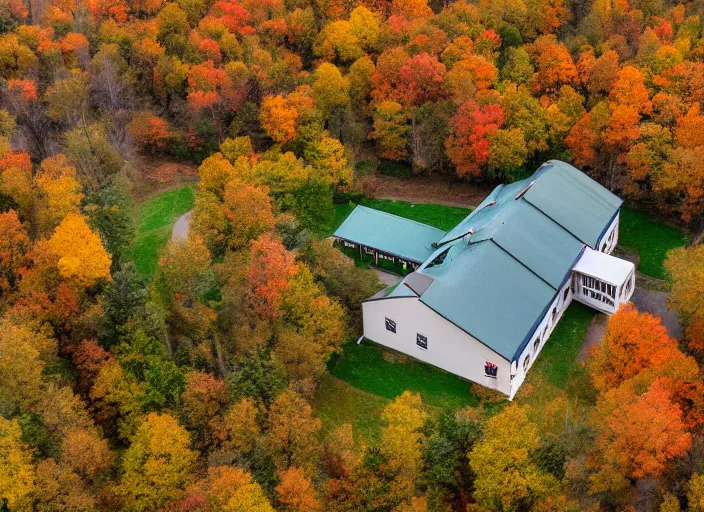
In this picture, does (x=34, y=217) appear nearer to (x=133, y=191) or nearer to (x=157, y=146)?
(x=133, y=191)

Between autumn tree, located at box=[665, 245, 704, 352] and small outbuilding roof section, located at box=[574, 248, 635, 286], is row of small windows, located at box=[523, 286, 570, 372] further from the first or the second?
autumn tree, located at box=[665, 245, 704, 352]

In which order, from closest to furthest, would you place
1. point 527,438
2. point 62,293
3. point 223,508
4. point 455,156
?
point 223,508 < point 527,438 < point 62,293 < point 455,156

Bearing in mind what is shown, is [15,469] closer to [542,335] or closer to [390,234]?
[390,234]

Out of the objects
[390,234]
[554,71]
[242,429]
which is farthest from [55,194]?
[554,71]

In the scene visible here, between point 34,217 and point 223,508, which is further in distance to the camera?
point 34,217

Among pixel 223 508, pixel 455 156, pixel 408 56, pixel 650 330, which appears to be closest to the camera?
pixel 223 508

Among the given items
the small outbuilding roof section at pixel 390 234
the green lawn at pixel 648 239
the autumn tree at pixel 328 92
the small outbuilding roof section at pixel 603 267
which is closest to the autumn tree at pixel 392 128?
the autumn tree at pixel 328 92

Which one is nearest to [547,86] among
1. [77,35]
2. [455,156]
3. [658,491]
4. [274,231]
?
[455,156]
